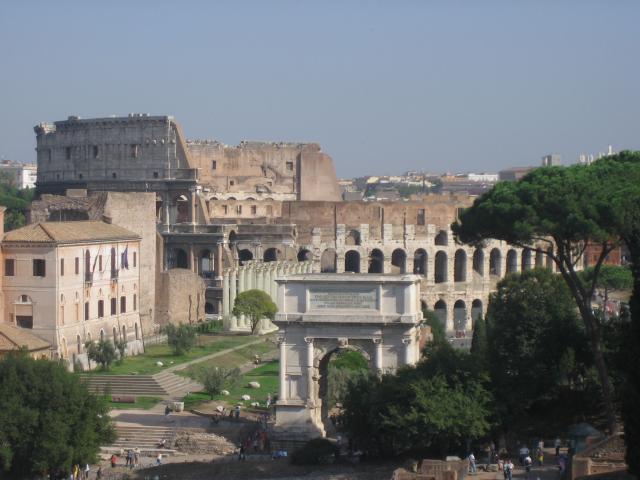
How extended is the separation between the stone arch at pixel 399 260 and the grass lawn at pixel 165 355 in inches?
951

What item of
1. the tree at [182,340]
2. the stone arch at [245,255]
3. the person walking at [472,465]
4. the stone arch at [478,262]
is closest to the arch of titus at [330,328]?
the person walking at [472,465]

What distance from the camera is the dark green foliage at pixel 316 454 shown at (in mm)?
32594

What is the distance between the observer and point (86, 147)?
84.0 m

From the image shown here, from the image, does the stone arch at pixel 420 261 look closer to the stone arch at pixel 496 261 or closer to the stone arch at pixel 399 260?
the stone arch at pixel 399 260

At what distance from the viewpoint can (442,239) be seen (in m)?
81.6

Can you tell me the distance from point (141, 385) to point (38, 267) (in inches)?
216

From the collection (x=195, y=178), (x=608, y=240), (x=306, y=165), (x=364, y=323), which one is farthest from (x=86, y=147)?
(x=608, y=240)

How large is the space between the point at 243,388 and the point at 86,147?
42.8m

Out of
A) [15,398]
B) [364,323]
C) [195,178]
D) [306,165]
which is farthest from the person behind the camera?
[306,165]

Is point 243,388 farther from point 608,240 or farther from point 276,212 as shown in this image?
point 276,212

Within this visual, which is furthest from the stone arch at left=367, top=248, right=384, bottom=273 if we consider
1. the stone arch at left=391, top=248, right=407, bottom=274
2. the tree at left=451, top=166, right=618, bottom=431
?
the tree at left=451, top=166, right=618, bottom=431

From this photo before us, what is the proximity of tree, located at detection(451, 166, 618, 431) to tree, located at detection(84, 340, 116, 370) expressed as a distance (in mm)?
14806

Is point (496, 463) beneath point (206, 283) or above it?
beneath

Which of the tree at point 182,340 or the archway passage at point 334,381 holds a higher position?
the tree at point 182,340
